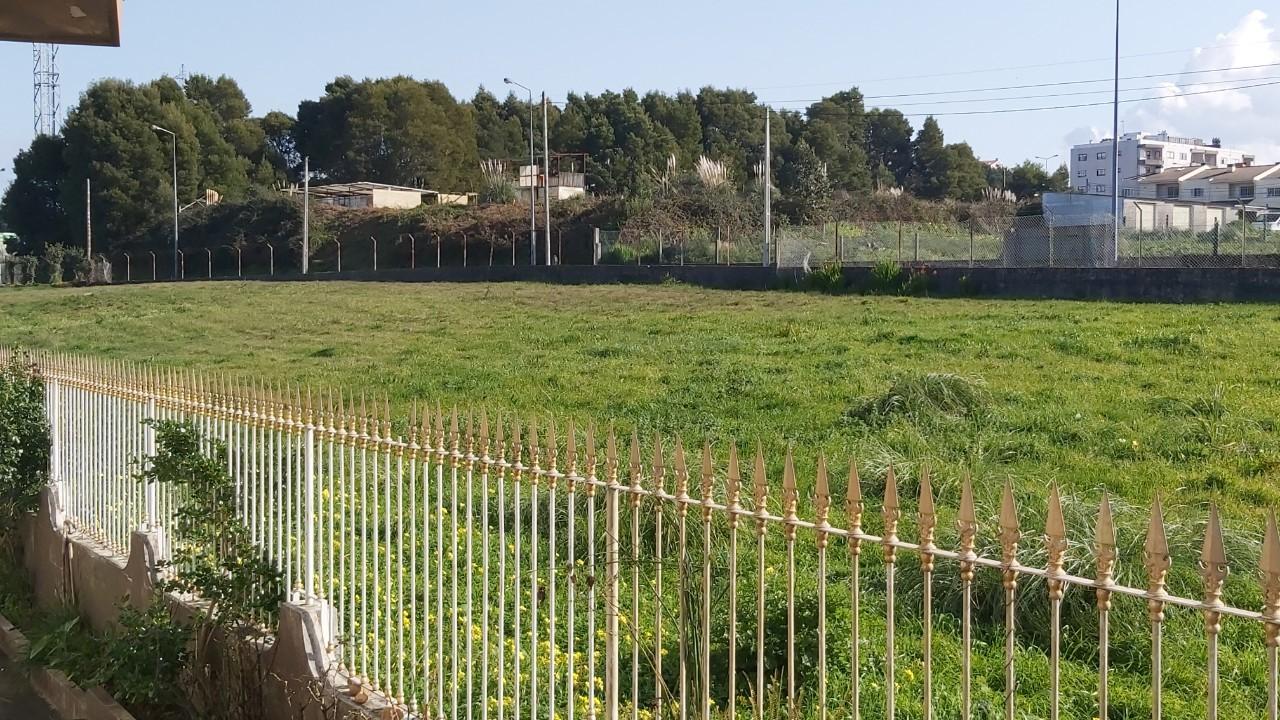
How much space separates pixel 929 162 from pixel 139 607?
3121 inches

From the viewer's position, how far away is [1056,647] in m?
2.67

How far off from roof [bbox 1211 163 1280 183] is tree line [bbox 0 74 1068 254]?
59.8 ft

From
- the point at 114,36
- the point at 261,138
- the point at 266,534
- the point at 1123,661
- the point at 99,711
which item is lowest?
the point at 99,711

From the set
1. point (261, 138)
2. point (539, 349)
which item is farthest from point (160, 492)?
point (261, 138)

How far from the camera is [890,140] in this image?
276 feet

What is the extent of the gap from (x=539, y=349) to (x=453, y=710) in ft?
42.5

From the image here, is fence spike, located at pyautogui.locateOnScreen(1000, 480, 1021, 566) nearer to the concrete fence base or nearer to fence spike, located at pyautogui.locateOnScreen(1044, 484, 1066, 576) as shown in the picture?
fence spike, located at pyautogui.locateOnScreen(1044, 484, 1066, 576)

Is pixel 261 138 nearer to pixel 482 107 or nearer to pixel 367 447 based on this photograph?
pixel 482 107

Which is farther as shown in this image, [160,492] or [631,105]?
[631,105]

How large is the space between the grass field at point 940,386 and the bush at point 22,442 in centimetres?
391

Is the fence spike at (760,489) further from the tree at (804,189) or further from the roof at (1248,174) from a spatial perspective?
the roof at (1248,174)

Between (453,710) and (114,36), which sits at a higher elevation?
(114,36)

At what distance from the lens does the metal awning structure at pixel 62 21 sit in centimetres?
571

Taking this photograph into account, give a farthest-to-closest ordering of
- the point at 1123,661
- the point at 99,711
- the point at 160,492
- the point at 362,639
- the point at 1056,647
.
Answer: the point at 160,492
the point at 99,711
the point at 1123,661
the point at 362,639
the point at 1056,647
